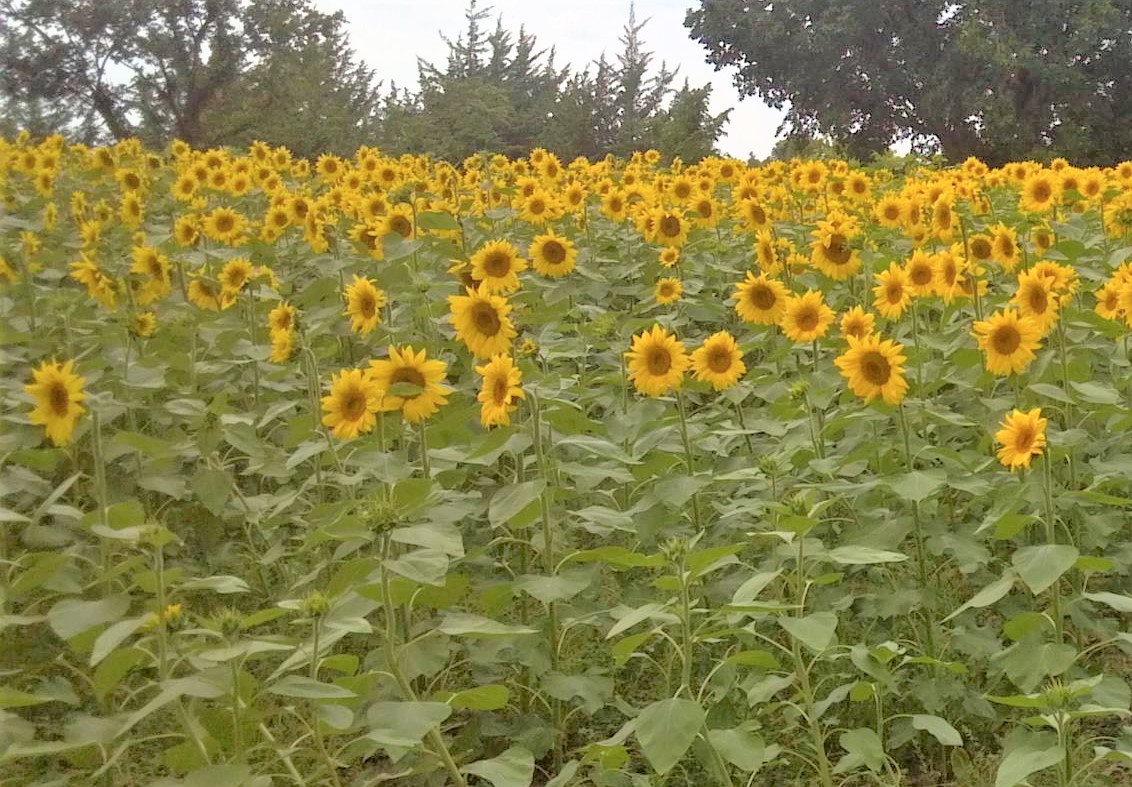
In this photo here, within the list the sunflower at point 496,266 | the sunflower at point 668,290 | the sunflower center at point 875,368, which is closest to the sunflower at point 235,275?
the sunflower at point 496,266

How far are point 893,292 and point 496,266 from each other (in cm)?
128

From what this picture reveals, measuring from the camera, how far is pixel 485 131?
30.9 ft

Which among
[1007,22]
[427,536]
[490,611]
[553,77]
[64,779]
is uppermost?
[1007,22]

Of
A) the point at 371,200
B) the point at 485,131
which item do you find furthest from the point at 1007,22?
the point at 371,200

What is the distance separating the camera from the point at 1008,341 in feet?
9.43

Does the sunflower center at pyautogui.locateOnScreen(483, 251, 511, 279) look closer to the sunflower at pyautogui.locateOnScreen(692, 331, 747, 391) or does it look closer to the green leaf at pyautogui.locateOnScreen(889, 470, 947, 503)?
the sunflower at pyautogui.locateOnScreen(692, 331, 747, 391)

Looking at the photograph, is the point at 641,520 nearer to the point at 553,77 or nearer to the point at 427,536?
the point at 427,536

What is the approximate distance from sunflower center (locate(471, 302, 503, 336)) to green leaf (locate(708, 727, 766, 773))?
3.85ft

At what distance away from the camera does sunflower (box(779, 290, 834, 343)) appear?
3.33 meters

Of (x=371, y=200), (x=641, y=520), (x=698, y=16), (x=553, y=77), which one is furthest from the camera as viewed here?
(x=698, y=16)

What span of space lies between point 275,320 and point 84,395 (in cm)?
111

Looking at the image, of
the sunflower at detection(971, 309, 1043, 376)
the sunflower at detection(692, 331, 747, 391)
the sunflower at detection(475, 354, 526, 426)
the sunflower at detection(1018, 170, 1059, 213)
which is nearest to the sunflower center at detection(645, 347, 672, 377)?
the sunflower at detection(692, 331, 747, 391)

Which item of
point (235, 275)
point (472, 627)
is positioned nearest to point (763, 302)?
point (472, 627)

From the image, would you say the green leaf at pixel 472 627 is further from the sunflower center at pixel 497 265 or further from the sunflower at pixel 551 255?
the sunflower at pixel 551 255
